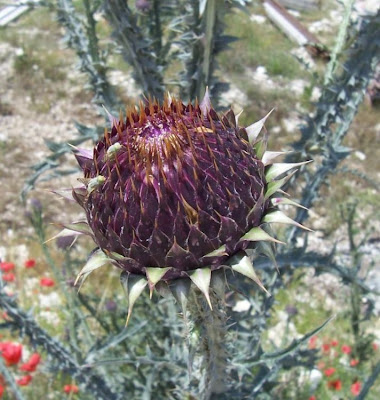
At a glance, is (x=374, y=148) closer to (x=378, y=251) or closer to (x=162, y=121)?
(x=378, y=251)

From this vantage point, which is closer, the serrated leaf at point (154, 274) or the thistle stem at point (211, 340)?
the serrated leaf at point (154, 274)

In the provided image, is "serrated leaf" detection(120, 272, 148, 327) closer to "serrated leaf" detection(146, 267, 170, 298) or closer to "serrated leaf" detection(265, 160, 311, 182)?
"serrated leaf" detection(146, 267, 170, 298)

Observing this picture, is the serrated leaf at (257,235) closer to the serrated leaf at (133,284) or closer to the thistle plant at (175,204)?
the thistle plant at (175,204)

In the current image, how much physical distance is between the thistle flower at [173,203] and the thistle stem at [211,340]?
250 millimetres

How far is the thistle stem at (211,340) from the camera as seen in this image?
180cm

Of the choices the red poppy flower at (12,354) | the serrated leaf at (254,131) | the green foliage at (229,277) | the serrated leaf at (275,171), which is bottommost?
the red poppy flower at (12,354)

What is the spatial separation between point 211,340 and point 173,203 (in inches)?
24.3

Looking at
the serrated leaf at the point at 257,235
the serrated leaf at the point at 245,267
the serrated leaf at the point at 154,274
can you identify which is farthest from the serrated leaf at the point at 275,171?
the serrated leaf at the point at 154,274

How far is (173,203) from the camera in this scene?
5.04 feet

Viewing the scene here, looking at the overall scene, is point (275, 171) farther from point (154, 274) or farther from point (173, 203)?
point (154, 274)

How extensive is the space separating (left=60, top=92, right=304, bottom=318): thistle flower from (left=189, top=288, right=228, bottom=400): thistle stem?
250 mm

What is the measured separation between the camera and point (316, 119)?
270 cm

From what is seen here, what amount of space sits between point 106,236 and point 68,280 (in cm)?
151

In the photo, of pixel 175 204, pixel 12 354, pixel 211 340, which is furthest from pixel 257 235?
pixel 12 354
